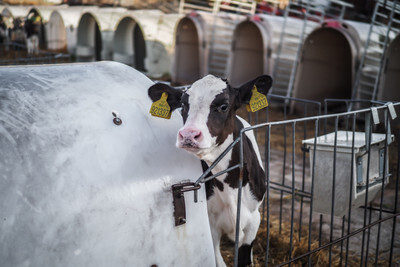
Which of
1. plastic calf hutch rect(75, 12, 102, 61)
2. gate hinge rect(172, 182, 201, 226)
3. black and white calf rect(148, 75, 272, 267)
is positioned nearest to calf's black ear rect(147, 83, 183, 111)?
black and white calf rect(148, 75, 272, 267)

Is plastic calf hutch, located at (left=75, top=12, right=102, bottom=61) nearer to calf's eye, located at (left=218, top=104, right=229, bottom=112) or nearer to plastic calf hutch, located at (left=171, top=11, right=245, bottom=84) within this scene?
plastic calf hutch, located at (left=171, top=11, right=245, bottom=84)

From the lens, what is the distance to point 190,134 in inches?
86.7

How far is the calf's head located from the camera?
88.7 inches

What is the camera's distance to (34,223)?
5.51ft

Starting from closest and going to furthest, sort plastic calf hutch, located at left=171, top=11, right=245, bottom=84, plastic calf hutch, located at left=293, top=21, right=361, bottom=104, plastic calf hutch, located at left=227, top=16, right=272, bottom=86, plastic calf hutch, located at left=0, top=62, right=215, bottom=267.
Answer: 1. plastic calf hutch, located at left=0, top=62, right=215, bottom=267
2. plastic calf hutch, located at left=293, top=21, right=361, bottom=104
3. plastic calf hutch, located at left=227, top=16, right=272, bottom=86
4. plastic calf hutch, located at left=171, top=11, right=245, bottom=84

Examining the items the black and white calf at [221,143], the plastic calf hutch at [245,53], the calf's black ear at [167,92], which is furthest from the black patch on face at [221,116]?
the plastic calf hutch at [245,53]

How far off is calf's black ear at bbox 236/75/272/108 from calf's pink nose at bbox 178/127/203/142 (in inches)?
25.3

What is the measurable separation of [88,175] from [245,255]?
63.4 inches

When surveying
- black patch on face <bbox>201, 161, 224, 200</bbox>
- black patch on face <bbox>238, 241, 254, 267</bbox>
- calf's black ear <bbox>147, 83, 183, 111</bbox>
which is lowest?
black patch on face <bbox>238, 241, 254, 267</bbox>

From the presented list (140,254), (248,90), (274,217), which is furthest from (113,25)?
(140,254)

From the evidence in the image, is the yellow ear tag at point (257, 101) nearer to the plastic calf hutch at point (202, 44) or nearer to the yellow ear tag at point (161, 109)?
the yellow ear tag at point (161, 109)

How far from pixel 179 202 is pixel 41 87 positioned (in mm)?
888

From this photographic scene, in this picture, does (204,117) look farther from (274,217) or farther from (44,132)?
(274,217)

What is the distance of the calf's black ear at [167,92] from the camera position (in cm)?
243
